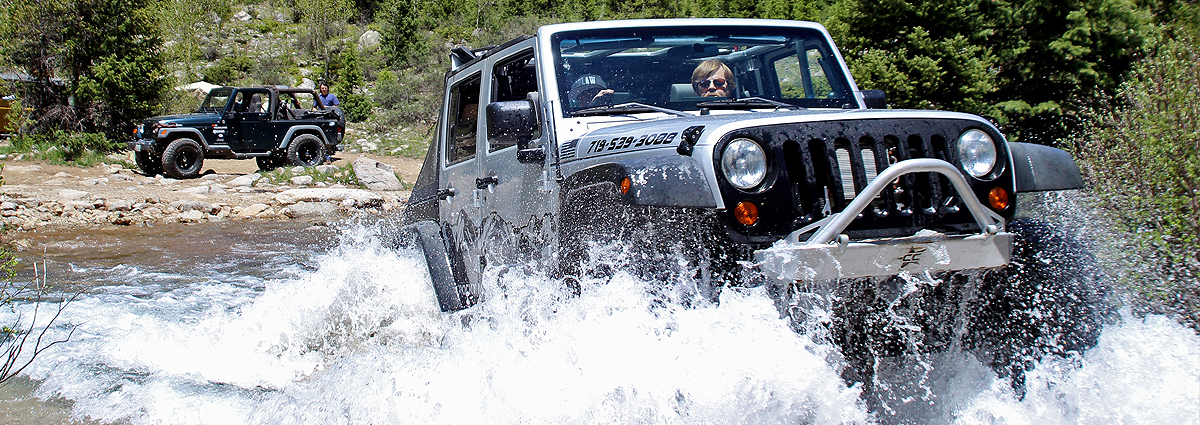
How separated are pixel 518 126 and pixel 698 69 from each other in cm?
108

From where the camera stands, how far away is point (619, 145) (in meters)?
3.32

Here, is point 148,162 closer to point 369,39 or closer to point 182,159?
point 182,159

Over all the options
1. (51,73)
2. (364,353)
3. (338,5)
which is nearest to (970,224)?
(364,353)

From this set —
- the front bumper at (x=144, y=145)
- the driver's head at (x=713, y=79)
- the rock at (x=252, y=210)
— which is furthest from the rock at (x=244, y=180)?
the driver's head at (x=713, y=79)

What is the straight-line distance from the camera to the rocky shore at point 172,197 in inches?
476

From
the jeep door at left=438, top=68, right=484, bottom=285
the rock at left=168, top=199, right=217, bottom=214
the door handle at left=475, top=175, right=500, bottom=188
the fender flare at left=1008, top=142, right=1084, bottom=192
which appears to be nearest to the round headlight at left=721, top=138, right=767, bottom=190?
the fender flare at left=1008, top=142, right=1084, bottom=192

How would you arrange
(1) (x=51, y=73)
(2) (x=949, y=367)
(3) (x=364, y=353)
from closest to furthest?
1. (2) (x=949, y=367)
2. (3) (x=364, y=353)
3. (1) (x=51, y=73)

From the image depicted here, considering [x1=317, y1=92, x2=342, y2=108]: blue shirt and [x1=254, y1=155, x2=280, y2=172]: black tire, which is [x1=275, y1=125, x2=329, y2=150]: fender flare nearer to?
[x1=254, y1=155, x2=280, y2=172]: black tire

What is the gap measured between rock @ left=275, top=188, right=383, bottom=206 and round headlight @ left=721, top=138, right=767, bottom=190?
12821 mm

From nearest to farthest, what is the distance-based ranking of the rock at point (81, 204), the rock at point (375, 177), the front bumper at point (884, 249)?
the front bumper at point (884, 249), the rock at point (81, 204), the rock at point (375, 177)

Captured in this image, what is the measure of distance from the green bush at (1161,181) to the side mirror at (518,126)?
9.83 ft

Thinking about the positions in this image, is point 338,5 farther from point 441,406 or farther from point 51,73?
point 441,406

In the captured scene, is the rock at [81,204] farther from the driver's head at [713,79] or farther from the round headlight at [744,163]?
the round headlight at [744,163]

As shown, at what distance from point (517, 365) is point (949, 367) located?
65.9 inches
